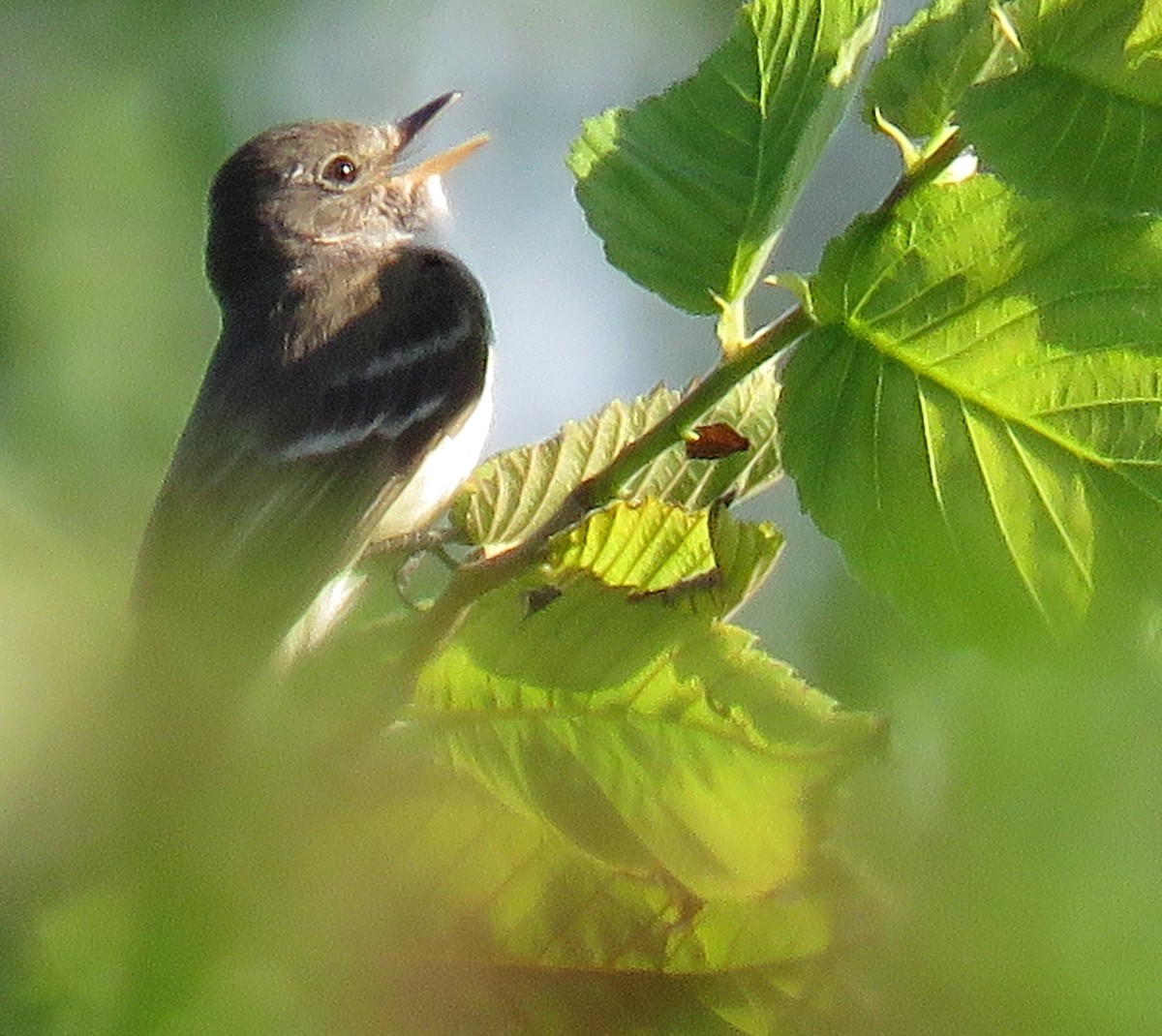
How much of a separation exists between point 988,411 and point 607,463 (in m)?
0.30

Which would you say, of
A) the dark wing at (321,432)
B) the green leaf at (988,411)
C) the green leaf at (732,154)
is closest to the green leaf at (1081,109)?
the green leaf at (988,411)

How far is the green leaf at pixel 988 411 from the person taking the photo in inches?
39.4

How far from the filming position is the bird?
9.64ft

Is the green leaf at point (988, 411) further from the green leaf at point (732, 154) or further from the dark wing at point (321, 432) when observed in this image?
the dark wing at point (321, 432)

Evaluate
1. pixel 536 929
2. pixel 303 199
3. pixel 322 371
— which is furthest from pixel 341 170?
pixel 536 929

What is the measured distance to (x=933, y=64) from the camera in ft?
3.57

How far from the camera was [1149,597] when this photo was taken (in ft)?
3.21

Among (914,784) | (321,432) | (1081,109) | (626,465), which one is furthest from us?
(321,432)

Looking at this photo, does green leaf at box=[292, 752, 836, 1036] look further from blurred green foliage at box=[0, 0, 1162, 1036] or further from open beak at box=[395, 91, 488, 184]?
open beak at box=[395, 91, 488, 184]

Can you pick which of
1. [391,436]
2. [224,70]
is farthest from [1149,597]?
[391,436]

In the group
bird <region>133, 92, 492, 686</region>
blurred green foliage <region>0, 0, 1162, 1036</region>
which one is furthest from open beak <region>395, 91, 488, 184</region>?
blurred green foliage <region>0, 0, 1162, 1036</region>

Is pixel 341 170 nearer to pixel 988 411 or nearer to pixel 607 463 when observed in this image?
pixel 607 463

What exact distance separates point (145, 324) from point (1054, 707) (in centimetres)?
162

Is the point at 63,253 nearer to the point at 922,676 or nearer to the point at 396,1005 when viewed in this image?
the point at 922,676
